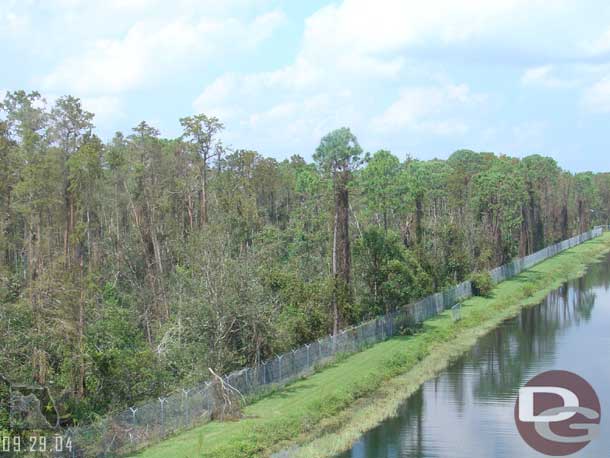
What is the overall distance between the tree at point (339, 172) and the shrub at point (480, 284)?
2762 centimetres

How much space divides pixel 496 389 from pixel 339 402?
367 inches

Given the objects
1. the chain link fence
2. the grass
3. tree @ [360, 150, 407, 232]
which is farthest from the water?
tree @ [360, 150, 407, 232]

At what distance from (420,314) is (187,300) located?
26.8m

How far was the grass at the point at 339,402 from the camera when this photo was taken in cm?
2925

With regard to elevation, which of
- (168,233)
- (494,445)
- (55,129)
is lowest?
(494,445)

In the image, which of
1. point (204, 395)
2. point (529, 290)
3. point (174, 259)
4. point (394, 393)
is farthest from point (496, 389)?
point (529, 290)

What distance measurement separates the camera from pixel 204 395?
1281 inches

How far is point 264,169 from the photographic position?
102 m

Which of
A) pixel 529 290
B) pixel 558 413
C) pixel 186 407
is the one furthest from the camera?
pixel 529 290

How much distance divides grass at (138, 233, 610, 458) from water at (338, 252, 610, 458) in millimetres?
951

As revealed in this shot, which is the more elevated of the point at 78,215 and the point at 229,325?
the point at 78,215

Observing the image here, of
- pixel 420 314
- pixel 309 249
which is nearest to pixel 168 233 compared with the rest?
pixel 309 249

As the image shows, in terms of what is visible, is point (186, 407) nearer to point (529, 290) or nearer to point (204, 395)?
point (204, 395)

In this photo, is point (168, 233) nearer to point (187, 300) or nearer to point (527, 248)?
point (187, 300)
